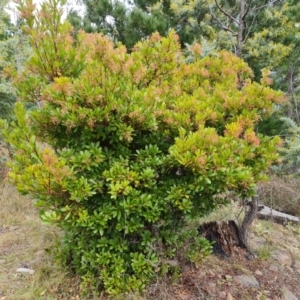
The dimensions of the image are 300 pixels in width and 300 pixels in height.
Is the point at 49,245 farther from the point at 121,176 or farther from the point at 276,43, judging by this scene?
the point at 276,43

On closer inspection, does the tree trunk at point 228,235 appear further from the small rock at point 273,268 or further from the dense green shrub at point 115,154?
the dense green shrub at point 115,154

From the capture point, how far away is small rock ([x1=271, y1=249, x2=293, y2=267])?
3035 mm

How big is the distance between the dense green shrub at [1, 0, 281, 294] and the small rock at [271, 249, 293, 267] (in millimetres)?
1336

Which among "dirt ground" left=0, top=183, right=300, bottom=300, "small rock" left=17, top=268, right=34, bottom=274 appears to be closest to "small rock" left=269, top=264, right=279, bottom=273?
"dirt ground" left=0, top=183, right=300, bottom=300

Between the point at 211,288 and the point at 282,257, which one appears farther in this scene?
the point at 282,257

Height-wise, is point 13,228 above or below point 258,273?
above

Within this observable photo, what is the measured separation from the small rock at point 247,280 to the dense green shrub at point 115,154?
2.26 ft

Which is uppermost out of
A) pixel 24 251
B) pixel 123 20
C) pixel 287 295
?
pixel 123 20

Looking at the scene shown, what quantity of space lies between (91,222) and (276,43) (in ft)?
18.2

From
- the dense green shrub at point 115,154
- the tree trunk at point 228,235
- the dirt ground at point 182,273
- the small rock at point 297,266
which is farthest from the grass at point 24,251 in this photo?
the small rock at point 297,266

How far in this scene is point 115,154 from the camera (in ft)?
6.52

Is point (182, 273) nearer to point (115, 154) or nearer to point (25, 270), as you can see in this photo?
point (115, 154)

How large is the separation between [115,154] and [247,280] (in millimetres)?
1569

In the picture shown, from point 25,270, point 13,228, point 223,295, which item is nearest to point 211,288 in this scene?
point 223,295
